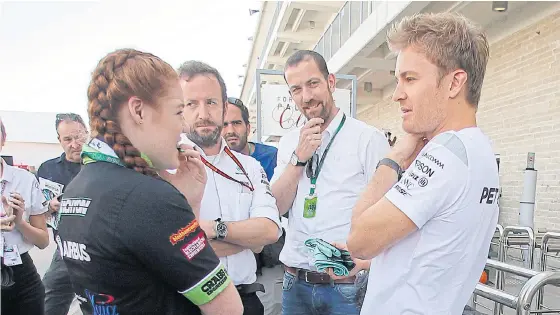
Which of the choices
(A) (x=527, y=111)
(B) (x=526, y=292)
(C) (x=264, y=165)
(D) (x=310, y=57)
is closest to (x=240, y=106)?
(C) (x=264, y=165)

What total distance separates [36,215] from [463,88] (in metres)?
2.91

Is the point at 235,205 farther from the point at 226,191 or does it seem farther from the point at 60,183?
the point at 60,183

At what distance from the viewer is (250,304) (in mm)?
1977

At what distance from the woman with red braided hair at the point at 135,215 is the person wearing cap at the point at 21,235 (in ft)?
5.67

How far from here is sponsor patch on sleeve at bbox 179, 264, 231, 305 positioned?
110 cm

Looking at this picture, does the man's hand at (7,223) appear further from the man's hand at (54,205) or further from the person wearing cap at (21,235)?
the man's hand at (54,205)

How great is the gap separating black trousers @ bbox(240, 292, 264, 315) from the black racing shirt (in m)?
0.84

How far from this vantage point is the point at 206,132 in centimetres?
202

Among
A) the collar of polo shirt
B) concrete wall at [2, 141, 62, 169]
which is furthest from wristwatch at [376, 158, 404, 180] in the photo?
concrete wall at [2, 141, 62, 169]

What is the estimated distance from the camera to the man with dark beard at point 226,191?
1.89 meters

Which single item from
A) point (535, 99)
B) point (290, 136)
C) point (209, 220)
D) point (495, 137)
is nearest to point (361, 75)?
point (495, 137)

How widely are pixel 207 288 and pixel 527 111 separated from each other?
7.34 m

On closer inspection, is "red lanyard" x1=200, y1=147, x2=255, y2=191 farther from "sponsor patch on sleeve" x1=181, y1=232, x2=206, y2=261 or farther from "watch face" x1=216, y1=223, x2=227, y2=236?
"sponsor patch on sleeve" x1=181, y1=232, x2=206, y2=261

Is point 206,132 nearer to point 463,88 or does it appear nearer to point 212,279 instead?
point 212,279
